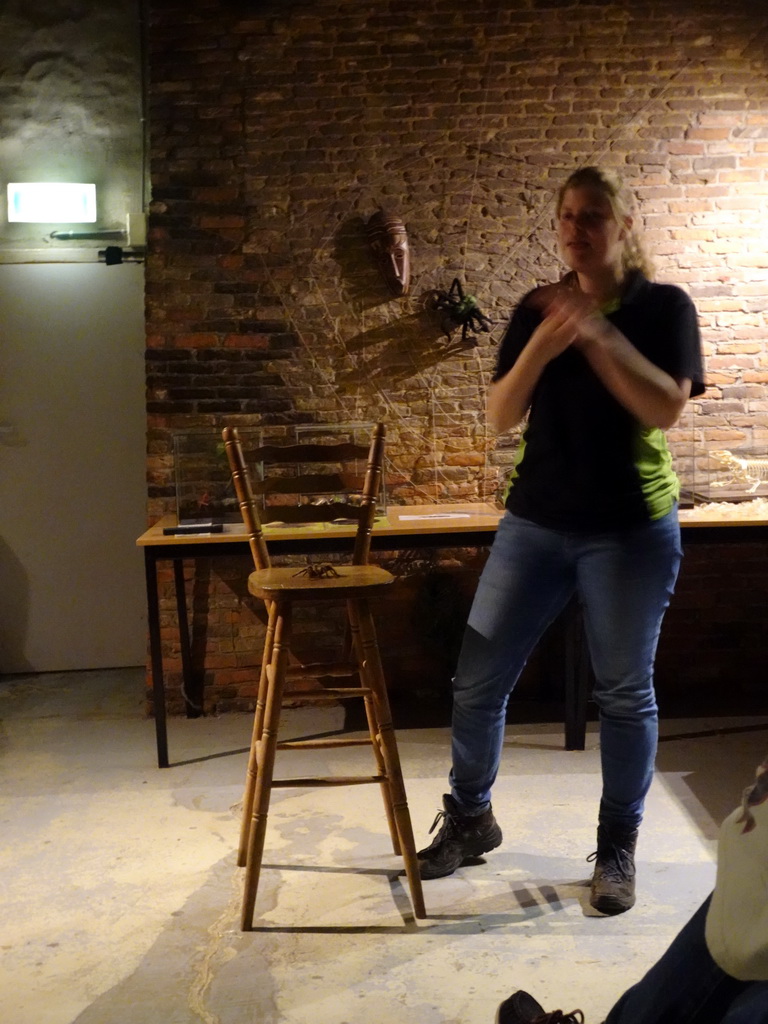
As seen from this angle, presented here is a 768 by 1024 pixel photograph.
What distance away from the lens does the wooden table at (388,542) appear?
12.1 ft

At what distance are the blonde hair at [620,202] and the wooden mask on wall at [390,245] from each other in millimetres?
1885

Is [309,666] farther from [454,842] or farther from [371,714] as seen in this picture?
[454,842]

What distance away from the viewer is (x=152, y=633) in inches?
147

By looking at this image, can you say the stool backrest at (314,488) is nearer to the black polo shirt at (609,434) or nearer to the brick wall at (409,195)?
the black polo shirt at (609,434)

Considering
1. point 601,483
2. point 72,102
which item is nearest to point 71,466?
point 72,102

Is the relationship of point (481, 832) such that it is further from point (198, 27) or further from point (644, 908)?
point (198, 27)

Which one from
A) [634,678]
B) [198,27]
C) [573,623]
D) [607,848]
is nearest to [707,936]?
[634,678]

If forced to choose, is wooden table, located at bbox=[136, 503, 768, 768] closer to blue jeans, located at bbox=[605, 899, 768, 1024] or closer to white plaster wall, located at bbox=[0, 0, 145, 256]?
white plaster wall, located at bbox=[0, 0, 145, 256]

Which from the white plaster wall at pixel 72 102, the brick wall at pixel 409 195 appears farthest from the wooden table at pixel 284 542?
the white plaster wall at pixel 72 102

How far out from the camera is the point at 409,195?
4410 mm

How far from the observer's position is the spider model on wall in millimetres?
4387

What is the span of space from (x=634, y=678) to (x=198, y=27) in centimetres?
332

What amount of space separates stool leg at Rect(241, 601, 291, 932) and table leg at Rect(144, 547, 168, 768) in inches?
49.0

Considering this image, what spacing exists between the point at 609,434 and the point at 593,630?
48 cm
